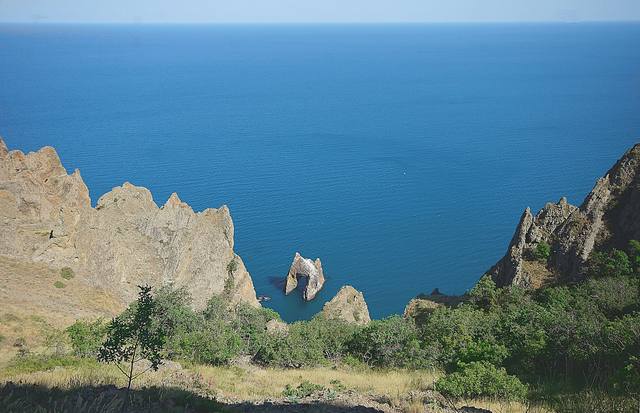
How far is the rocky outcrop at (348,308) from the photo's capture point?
41.4 metres

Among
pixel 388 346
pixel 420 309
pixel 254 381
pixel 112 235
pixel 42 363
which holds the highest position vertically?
pixel 112 235

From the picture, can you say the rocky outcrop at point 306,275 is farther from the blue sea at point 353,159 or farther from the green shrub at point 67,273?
the green shrub at point 67,273

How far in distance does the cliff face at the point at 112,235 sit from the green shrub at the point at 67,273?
1.16 ft

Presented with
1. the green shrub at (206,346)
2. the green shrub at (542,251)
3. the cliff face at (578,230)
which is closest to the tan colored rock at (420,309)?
the cliff face at (578,230)

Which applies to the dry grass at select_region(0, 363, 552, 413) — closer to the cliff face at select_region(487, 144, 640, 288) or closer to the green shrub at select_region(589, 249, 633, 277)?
the green shrub at select_region(589, 249, 633, 277)

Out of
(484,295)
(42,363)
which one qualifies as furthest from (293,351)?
(484,295)

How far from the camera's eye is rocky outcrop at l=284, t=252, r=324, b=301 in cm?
5978

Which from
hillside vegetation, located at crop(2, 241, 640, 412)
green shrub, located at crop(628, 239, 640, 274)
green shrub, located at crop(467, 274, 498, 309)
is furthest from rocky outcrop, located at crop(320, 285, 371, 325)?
green shrub, located at crop(628, 239, 640, 274)

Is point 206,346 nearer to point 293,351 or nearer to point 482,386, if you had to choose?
point 293,351

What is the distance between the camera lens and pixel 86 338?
25.0m

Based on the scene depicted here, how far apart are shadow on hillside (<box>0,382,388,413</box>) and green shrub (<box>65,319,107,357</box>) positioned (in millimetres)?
8332

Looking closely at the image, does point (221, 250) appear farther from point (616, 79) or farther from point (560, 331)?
point (616, 79)

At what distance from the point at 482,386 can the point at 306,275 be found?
44437mm

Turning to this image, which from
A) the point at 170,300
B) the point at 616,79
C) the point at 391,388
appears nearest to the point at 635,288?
the point at 391,388
